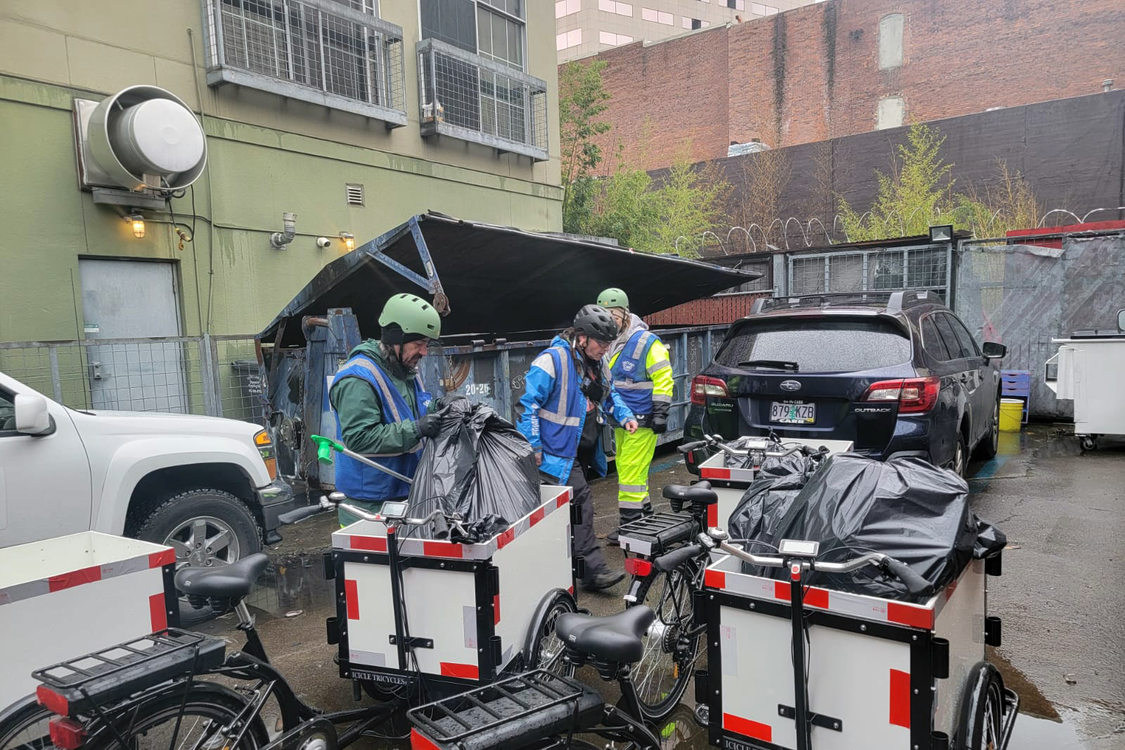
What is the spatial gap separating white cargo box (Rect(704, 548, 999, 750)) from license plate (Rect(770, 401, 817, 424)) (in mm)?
2815

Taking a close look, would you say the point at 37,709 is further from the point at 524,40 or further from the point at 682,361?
the point at 524,40

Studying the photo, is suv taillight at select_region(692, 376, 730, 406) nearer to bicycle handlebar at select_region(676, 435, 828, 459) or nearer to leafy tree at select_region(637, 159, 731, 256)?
bicycle handlebar at select_region(676, 435, 828, 459)

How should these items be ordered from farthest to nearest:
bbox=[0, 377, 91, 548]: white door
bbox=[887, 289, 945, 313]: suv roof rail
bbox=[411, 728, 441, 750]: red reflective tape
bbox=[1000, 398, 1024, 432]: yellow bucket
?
bbox=[1000, 398, 1024, 432]: yellow bucket, bbox=[887, 289, 945, 313]: suv roof rail, bbox=[0, 377, 91, 548]: white door, bbox=[411, 728, 441, 750]: red reflective tape

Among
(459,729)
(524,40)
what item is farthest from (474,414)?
(524,40)

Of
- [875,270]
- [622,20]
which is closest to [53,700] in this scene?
[875,270]

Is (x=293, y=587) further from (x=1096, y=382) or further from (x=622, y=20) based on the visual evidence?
(x=622, y=20)

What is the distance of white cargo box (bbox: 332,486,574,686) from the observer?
264 cm

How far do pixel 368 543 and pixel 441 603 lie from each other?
1.18 ft

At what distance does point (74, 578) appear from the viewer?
2449mm

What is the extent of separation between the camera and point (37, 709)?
84.0 inches

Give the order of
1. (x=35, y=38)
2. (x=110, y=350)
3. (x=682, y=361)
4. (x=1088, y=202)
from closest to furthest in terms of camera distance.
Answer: (x=110, y=350) < (x=35, y=38) < (x=682, y=361) < (x=1088, y=202)

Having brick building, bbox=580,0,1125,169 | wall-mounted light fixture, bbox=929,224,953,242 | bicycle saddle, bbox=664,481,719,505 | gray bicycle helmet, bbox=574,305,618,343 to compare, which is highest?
brick building, bbox=580,0,1125,169

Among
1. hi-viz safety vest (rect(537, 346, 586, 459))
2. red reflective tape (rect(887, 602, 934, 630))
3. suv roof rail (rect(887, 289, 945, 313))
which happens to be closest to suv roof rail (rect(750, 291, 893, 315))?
suv roof rail (rect(887, 289, 945, 313))

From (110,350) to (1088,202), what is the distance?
74.7 ft
